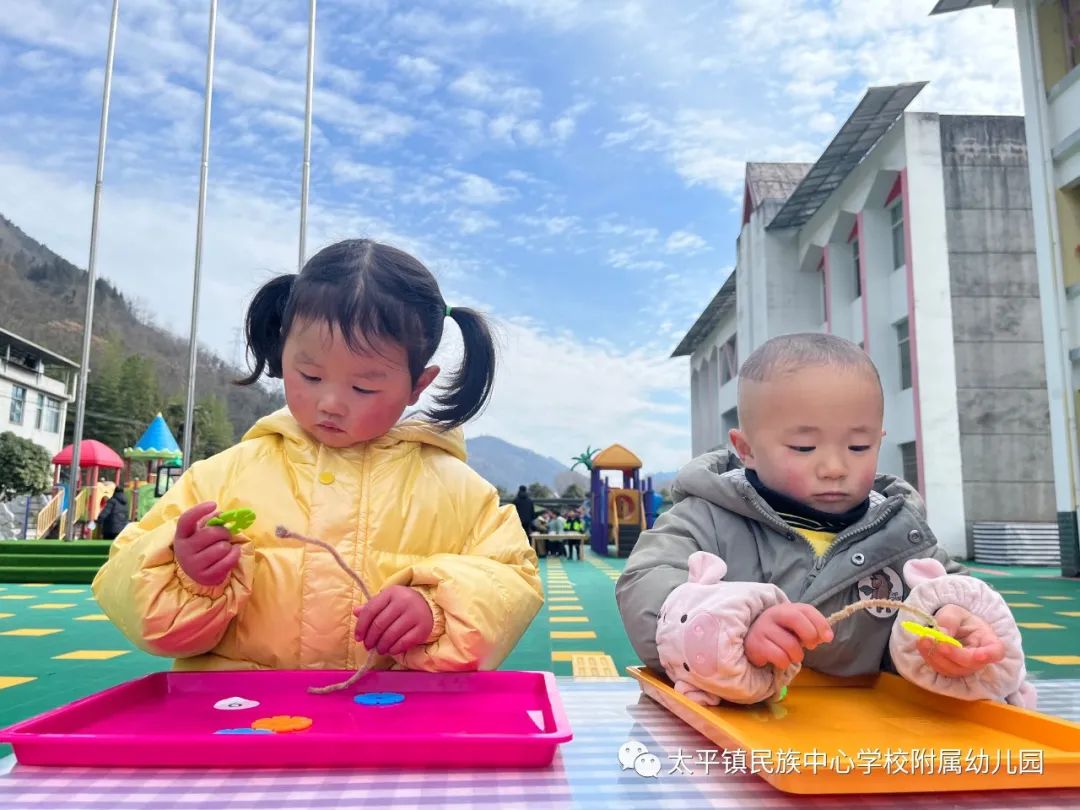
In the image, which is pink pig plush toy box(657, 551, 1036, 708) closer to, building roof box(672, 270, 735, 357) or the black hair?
the black hair

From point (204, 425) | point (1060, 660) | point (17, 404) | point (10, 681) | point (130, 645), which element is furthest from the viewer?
point (204, 425)

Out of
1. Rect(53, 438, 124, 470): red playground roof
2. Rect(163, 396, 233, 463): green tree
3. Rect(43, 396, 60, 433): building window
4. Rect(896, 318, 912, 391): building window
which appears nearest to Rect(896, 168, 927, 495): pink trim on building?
Rect(896, 318, 912, 391): building window

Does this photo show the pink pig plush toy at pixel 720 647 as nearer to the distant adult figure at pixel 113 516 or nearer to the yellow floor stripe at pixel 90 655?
the yellow floor stripe at pixel 90 655

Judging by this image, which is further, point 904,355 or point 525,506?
point 525,506

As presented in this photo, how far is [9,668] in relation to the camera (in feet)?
10.9

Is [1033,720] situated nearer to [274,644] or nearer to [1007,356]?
[274,644]

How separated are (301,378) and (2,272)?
65.1 m

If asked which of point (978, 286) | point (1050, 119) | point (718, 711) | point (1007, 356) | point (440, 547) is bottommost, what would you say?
point (718, 711)

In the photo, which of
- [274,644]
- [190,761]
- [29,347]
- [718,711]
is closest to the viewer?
[190,761]

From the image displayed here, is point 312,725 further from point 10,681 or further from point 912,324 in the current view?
point 912,324

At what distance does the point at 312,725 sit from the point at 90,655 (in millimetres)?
3455

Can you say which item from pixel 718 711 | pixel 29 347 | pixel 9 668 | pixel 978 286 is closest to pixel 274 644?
pixel 718 711

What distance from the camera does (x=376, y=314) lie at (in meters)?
1.47

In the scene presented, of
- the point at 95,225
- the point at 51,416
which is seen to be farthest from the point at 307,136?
the point at 51,416
